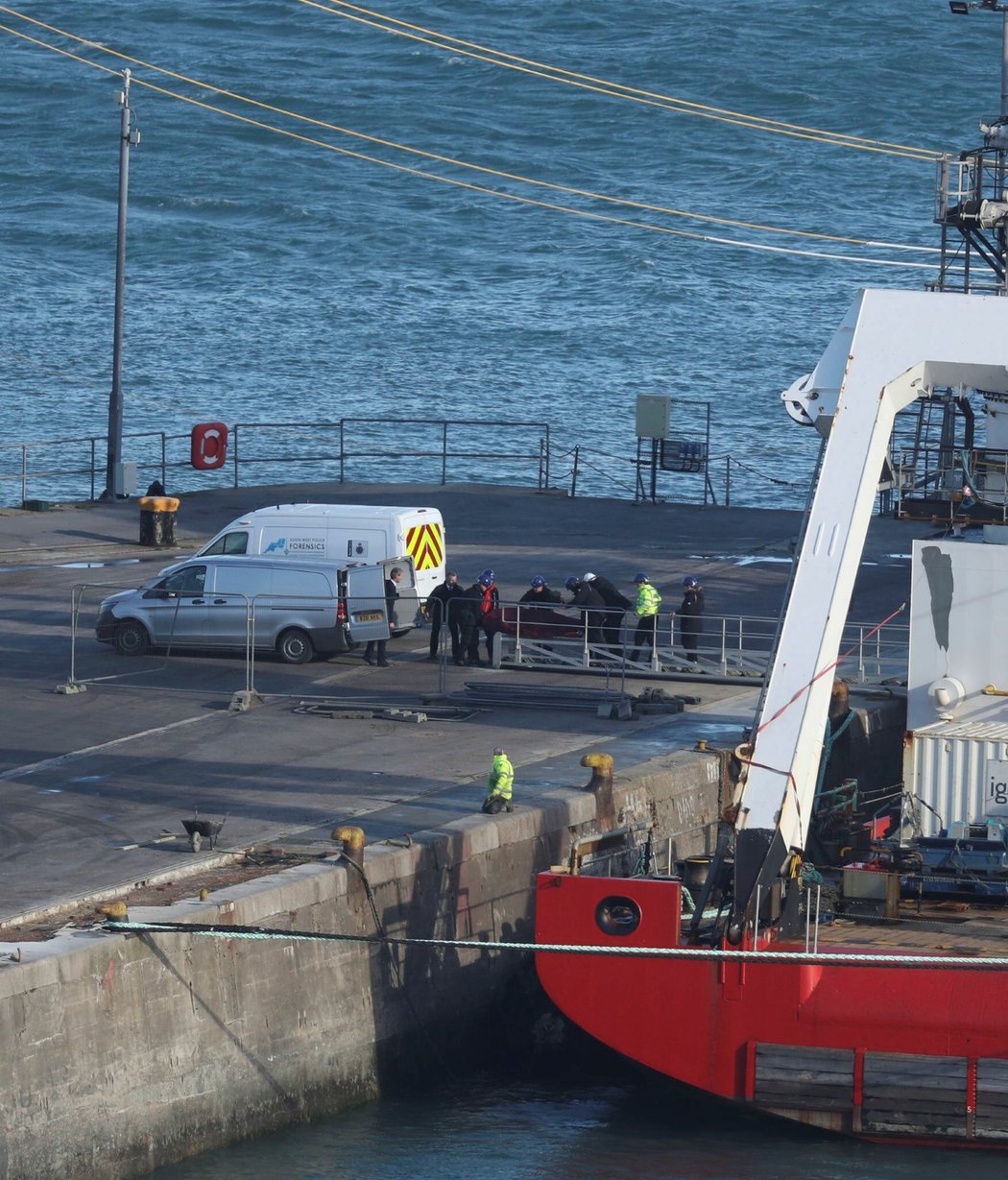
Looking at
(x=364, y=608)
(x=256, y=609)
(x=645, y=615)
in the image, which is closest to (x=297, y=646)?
(x=256, y=609)

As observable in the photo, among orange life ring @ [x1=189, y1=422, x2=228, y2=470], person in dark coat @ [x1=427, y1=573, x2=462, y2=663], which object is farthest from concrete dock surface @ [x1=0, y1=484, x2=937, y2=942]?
orange life ring @ [x1=189, y1=422, x2=228, y2=470]

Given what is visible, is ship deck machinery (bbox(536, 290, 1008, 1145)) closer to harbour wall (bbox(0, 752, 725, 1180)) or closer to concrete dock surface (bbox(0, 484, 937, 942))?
harbour wall (bbox(0, 752, 725, 1180))

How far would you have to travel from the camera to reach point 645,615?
29.4 meters

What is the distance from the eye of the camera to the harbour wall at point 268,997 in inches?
611

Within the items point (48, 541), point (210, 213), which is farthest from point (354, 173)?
point (48, 541)

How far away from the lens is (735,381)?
77.1 metres

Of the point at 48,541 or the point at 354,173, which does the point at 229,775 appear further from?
the point at 354,173

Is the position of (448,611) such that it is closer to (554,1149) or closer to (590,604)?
(590,604)

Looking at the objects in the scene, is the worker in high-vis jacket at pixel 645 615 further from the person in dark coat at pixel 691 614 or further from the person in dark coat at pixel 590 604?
the person in dark coat at pixel 590 604

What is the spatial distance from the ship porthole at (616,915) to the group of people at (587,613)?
A: 11.5m

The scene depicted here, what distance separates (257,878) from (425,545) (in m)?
14.2

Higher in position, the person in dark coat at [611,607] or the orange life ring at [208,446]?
the orange life ring at [208,446]

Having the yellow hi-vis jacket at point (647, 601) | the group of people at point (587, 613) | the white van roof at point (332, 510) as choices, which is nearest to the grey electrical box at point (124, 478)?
the white van roof at point (332, 510)

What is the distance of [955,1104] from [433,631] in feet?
46.8
